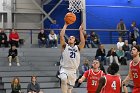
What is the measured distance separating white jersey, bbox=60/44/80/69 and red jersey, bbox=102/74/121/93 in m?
1.85

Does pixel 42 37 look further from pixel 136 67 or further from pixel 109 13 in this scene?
pixel 136 67

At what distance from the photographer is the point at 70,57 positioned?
8961mm

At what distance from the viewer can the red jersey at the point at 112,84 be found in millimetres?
7203

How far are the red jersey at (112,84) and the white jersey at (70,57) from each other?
1852 mm

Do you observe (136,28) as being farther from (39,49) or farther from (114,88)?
(114,88)

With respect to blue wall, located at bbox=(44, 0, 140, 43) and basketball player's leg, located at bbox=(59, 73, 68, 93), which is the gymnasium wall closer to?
blue wall, located at bbox=(44, 0, 140, 43)

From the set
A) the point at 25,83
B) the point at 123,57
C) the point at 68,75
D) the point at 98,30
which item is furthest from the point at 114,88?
the point at 98,30

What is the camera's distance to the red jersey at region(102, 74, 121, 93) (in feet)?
23.6

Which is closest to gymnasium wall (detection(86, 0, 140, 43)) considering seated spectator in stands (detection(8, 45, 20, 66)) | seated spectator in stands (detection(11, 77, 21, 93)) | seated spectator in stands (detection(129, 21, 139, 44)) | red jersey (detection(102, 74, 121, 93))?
seated spectator in stands (detection(129, 21, 139, 44))

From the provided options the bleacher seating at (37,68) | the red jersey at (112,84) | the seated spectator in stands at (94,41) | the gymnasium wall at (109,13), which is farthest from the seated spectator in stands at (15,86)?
the gymnasium wall at (109,13)

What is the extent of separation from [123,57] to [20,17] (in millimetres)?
7562

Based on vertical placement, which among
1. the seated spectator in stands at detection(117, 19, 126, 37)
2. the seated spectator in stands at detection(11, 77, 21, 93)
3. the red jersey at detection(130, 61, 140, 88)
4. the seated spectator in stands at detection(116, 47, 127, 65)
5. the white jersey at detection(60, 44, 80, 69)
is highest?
the seated spectator in stands at detection(117, 19, 126, 37)

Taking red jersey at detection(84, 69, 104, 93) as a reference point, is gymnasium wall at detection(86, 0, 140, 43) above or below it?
above

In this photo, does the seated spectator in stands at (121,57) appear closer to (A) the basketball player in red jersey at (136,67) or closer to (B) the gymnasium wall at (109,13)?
(B) the gymnasium wall at (109,13)
